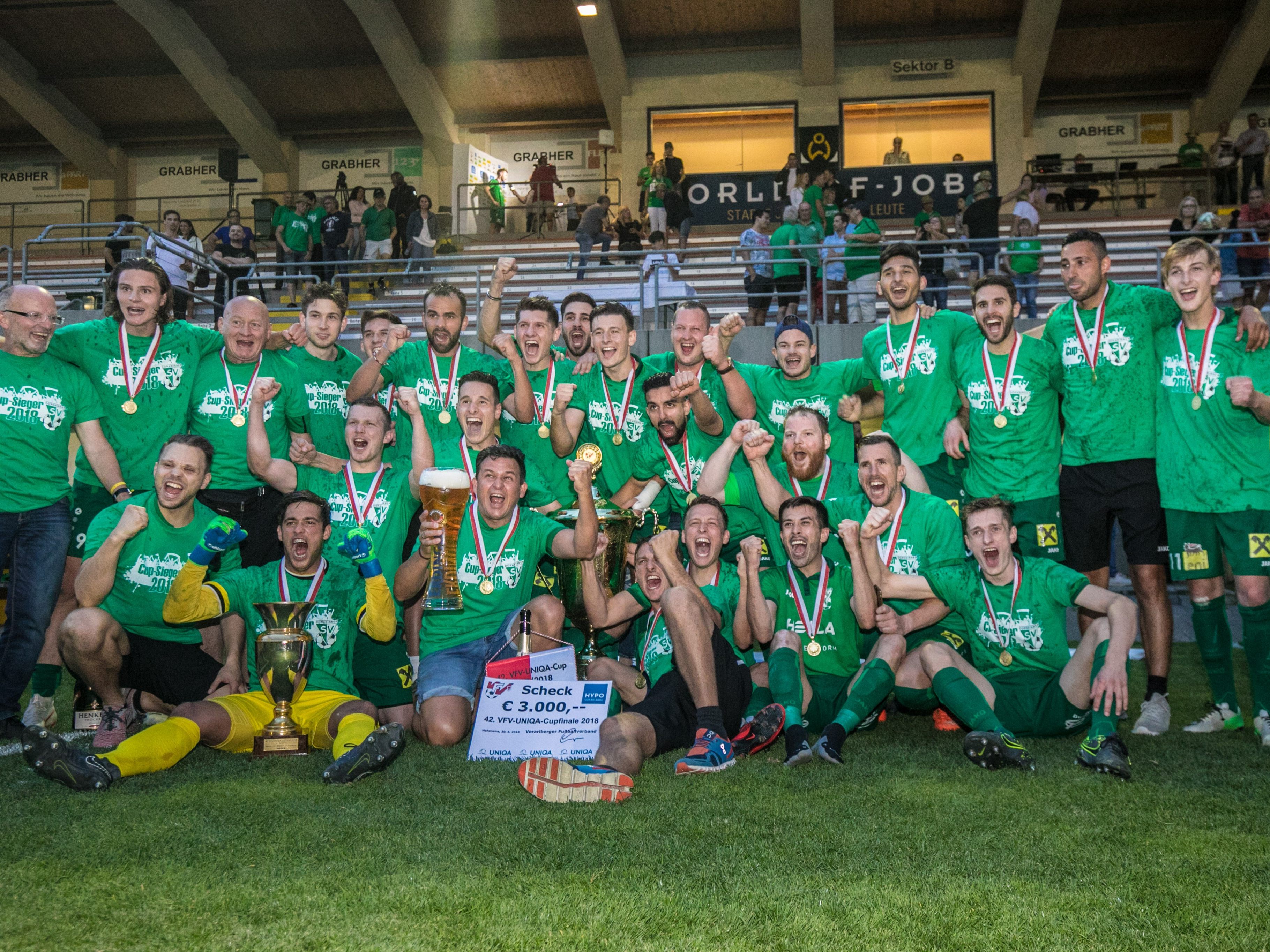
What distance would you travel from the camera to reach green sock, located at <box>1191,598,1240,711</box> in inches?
187

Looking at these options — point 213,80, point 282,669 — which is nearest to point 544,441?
point 282,669

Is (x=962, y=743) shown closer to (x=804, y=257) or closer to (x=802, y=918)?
(x=802, y=918)

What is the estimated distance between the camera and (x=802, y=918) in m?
2.51

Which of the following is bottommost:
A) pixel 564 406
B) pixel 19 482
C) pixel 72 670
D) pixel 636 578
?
pixel 72 670

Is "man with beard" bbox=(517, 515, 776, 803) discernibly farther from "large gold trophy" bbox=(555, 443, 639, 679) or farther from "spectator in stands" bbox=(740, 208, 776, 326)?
"spectator in stands" bbox=(740, 208, 776, 326)

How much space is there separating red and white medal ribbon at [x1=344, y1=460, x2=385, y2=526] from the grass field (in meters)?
1.34

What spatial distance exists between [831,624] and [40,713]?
362 centimetres

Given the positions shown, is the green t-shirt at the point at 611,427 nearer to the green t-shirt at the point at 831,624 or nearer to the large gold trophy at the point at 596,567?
the large gold trophy at the point at 596,567

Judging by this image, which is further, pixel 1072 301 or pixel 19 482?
pixel 1072 301

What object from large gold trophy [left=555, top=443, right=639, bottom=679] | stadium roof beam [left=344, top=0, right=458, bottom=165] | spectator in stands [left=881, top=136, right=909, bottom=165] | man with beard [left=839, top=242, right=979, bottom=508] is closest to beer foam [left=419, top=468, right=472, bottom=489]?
large gold trophy [left=555, top=443, right=639, bottom=679]

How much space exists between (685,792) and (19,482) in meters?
3.14

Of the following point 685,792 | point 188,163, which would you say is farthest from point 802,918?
point 188,163

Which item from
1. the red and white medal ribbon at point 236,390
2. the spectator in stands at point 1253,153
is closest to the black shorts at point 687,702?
the red and white medal ribbon at point 236,390

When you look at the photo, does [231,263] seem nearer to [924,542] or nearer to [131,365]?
[131,365]
